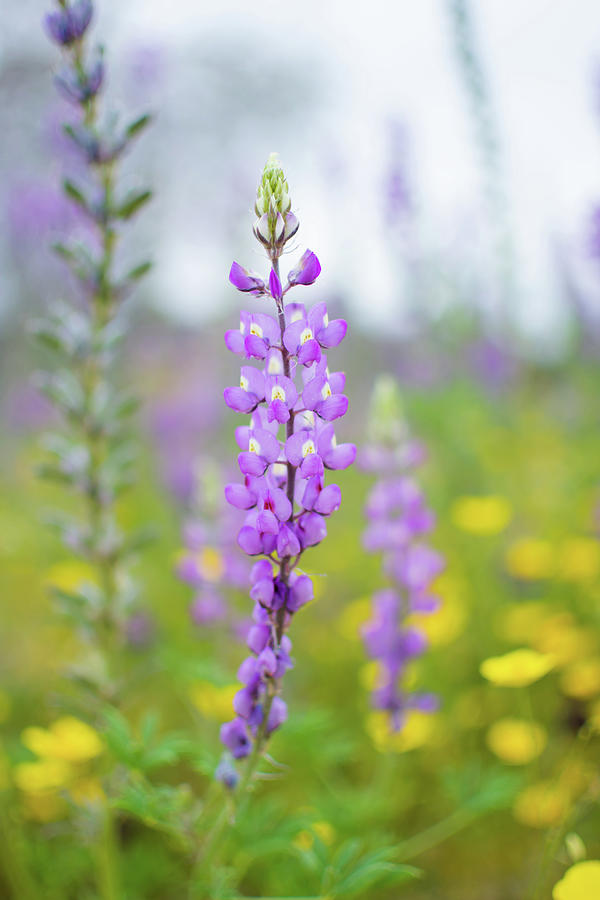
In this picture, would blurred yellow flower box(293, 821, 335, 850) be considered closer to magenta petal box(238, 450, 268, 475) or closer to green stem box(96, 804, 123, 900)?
green stem box(96, 804, 123, 900)

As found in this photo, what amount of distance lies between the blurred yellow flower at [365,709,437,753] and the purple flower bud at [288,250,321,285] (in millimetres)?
1500

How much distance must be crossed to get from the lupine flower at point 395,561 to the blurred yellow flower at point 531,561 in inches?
46.6

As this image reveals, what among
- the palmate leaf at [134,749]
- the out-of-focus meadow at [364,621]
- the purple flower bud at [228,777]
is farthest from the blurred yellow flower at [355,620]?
the purple flower bud at [228,777]

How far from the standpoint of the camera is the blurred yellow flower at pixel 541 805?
77.5 inches

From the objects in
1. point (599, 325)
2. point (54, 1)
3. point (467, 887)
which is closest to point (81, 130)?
point (54, 1)

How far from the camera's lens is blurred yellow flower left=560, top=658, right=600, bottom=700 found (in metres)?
2.39

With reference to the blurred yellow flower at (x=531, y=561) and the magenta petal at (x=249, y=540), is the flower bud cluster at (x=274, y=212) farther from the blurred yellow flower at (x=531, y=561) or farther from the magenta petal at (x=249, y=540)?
the blurred yellow flower at (x=531, y=561)

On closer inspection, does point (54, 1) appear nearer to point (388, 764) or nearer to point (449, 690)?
point (388, 764)

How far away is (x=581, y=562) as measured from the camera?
3.03 metres

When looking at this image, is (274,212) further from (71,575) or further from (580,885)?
(71,575)

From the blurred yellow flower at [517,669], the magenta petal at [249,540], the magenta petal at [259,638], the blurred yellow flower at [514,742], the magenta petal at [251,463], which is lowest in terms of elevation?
the blurred yellow flower at [514,742]

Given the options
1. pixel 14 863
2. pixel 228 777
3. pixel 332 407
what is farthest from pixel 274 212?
pixel 14 863

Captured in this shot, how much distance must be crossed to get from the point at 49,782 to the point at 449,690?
164cm

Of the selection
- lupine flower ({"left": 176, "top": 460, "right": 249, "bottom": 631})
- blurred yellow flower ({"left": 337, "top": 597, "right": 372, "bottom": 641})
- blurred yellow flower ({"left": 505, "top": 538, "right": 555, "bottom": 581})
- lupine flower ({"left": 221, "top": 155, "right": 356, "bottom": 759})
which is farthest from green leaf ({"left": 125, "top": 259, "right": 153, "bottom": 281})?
blurred yellow flower ({"left": 505, "top": 538, "right": 555, "bottom": 581})
